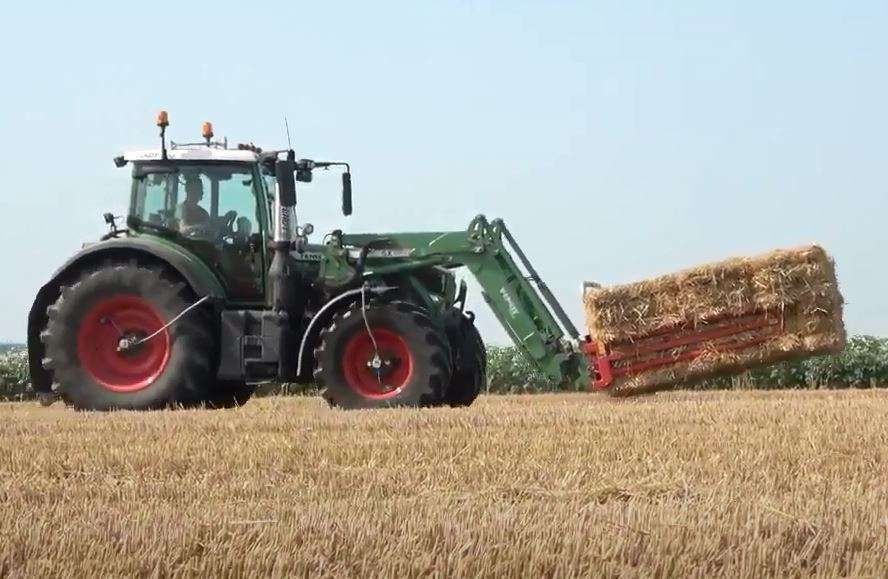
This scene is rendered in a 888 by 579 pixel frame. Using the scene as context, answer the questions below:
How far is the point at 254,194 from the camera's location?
1312cm

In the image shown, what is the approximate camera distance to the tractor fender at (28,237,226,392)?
42.1 ft

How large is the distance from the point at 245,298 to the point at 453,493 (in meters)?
6.21

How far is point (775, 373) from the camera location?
74.1ft

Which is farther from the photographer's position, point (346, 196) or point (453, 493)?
point (346, 196)

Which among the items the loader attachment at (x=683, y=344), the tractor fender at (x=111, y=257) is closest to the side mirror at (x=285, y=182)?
the tractor fender at (x=111, y=257)

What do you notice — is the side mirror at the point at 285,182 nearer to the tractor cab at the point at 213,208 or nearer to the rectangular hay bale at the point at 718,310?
the tractor cab at the point at 213,208

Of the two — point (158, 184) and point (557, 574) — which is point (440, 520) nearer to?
point (557, 574)

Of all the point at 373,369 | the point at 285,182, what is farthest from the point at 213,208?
the point at 373,369

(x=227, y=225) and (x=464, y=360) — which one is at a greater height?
(x=227, y=225)

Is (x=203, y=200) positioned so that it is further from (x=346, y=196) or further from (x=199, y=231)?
(x=346, y=196)

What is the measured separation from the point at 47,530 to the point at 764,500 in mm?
2978

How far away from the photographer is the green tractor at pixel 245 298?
41.5ft

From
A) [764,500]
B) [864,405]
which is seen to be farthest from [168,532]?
[864,405]

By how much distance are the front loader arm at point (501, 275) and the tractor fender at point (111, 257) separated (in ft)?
4.08
